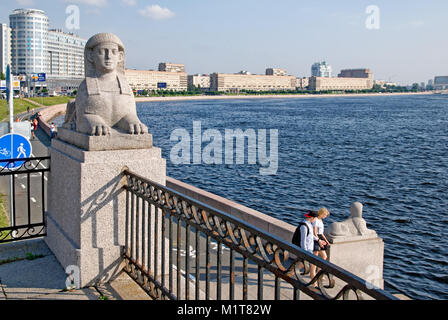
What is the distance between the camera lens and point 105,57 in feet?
17.0

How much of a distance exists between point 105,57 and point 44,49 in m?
135

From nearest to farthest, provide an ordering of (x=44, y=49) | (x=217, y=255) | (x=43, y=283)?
(x=217, y=255), (x=43, y=283), (x=44, y=49)

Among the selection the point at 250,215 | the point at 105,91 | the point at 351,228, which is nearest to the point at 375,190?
the point at 250,215

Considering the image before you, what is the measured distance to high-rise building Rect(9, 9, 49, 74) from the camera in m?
115

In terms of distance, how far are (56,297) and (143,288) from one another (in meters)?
0.79

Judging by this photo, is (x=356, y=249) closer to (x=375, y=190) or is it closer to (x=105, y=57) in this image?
(x=105, y=57)

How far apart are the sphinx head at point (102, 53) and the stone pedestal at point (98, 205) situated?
986 millimetres

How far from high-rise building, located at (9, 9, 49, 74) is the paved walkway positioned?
117403 mm

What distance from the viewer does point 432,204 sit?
58.9ft

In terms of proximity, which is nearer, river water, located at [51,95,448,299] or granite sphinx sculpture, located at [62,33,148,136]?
granite sphinx sculpture, located at [62,33,148,136]

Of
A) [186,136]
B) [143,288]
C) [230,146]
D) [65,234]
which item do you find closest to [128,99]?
[65,234]

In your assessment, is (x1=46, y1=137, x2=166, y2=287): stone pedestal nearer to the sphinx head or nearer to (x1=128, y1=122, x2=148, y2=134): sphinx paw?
(x1=128, y1=122, x2=148, y2=134): sphinx paw

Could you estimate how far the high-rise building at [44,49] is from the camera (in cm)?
11521

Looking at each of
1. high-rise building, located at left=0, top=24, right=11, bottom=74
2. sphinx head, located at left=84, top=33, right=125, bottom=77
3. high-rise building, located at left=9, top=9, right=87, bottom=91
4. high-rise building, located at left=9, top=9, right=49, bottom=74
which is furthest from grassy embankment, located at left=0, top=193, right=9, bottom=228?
high-rise building, located at left=0, top=24, right=11, bottom=74
